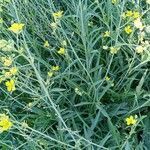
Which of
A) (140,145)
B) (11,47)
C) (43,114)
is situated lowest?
(140,145)

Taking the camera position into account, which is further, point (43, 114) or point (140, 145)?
point (43, 114)

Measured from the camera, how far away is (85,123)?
1.64m

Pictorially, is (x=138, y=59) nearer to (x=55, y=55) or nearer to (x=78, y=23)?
(x=78, y=23)

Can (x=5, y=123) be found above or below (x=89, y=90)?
above

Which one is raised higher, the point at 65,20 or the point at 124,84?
the point at 65,20

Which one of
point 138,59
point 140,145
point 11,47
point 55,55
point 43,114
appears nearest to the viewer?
point 11,47

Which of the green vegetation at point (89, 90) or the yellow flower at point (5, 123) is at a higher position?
the yellow flower at point (5, 123)

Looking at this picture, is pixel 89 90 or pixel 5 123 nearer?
pixel 5 123

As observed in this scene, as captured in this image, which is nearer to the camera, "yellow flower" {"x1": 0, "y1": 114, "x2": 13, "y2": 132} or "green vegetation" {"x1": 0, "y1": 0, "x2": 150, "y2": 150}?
"yellow flower" {"x1": 0, "y1": 114, "x2": 13, "y2": 132}

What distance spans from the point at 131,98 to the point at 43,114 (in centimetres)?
41

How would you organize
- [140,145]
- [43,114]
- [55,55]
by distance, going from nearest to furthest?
1. [140,145]
2. [43,114]
3. [55,55]

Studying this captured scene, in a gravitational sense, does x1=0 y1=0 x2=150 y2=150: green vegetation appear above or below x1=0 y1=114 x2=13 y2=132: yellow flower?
below

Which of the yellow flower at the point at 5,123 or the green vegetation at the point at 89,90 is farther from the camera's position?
the green vegetation at the point at 89,90

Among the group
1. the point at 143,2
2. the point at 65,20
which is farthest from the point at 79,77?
the point at 143,2
